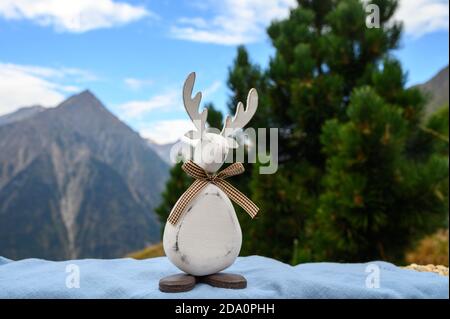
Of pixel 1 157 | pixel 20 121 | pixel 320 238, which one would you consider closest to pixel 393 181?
pixel 320 238

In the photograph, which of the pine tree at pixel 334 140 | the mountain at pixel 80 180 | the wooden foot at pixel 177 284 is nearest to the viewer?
the wooden foot at pixel 177 284

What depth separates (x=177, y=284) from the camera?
81 centimetres

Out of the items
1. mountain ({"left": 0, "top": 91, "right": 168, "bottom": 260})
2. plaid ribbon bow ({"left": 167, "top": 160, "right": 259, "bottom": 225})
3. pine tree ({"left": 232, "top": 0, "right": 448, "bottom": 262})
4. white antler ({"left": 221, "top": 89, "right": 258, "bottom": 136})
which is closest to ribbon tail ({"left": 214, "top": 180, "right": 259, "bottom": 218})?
plaid ribbon bow ({"left": 167, "top": 160, "right": 259, "bottom": 225})

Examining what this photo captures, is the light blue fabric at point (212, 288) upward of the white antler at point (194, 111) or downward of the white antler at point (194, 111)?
downward

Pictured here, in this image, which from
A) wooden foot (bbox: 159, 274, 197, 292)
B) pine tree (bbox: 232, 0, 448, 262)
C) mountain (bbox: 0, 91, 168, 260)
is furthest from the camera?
mountain (bbox: 0, 91, 168, 260)

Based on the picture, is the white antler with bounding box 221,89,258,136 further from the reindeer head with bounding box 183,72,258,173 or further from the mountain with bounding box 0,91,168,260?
the mountain with bounding box 0,91,168,260

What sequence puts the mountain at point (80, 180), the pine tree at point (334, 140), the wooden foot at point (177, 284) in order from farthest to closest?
the mountain at point (80, 180) < the pine tree at point (334, 140) < the wooden foot at point (177, 284)

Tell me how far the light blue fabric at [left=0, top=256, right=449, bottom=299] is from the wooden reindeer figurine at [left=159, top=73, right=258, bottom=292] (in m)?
0.03

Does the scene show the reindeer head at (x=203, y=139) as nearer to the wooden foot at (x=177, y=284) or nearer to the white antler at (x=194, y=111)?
the white antler at (x=194, y=111)

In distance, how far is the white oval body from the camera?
2.72ft

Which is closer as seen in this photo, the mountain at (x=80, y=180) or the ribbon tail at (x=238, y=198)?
the ribbon tail at (x=238, y=198)

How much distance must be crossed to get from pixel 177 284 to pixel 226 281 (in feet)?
0.30

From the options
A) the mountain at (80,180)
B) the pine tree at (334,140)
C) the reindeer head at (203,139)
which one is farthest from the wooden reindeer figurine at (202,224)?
the mountain at (80,180)

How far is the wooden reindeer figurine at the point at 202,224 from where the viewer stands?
83 cm
